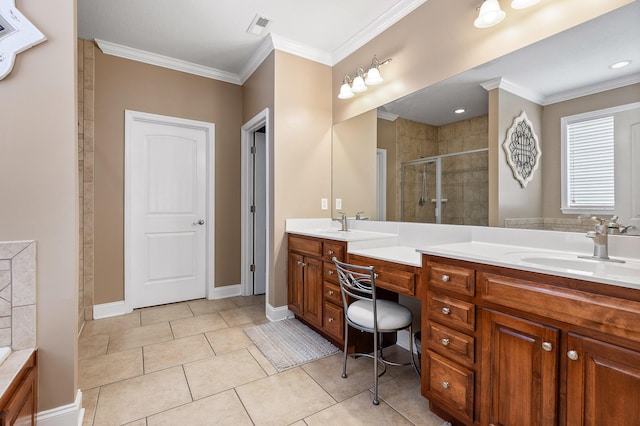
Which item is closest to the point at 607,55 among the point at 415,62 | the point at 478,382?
the point at 415,62

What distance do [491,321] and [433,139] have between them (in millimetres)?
1394

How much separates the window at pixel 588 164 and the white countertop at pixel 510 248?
0.17m

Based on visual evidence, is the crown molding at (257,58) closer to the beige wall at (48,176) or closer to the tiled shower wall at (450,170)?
the tiled shower wall at (450,170)

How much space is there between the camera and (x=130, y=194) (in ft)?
10.3

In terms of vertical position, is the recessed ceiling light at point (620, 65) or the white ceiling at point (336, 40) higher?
the white ceiling at point (336, 40)

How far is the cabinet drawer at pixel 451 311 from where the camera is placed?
4.47 feet

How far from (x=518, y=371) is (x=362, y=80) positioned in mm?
2401

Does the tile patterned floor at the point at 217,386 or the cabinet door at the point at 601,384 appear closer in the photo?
the cabinet door at the point at 601,384

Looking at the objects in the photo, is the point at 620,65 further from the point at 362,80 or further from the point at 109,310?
the point at 109,310

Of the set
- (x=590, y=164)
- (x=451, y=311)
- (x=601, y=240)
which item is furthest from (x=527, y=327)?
(x=590, y=164)

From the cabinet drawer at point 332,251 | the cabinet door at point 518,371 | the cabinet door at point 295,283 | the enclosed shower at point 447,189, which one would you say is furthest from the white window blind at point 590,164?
the cabinet door at point 295,283

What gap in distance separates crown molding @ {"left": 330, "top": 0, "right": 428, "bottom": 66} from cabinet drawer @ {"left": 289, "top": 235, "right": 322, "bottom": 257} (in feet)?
6.28

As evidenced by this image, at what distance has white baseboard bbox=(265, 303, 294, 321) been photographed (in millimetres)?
2928

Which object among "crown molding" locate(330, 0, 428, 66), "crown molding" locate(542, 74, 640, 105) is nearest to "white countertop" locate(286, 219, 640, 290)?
"crown molding" locate(542, 74, 640, 105)
